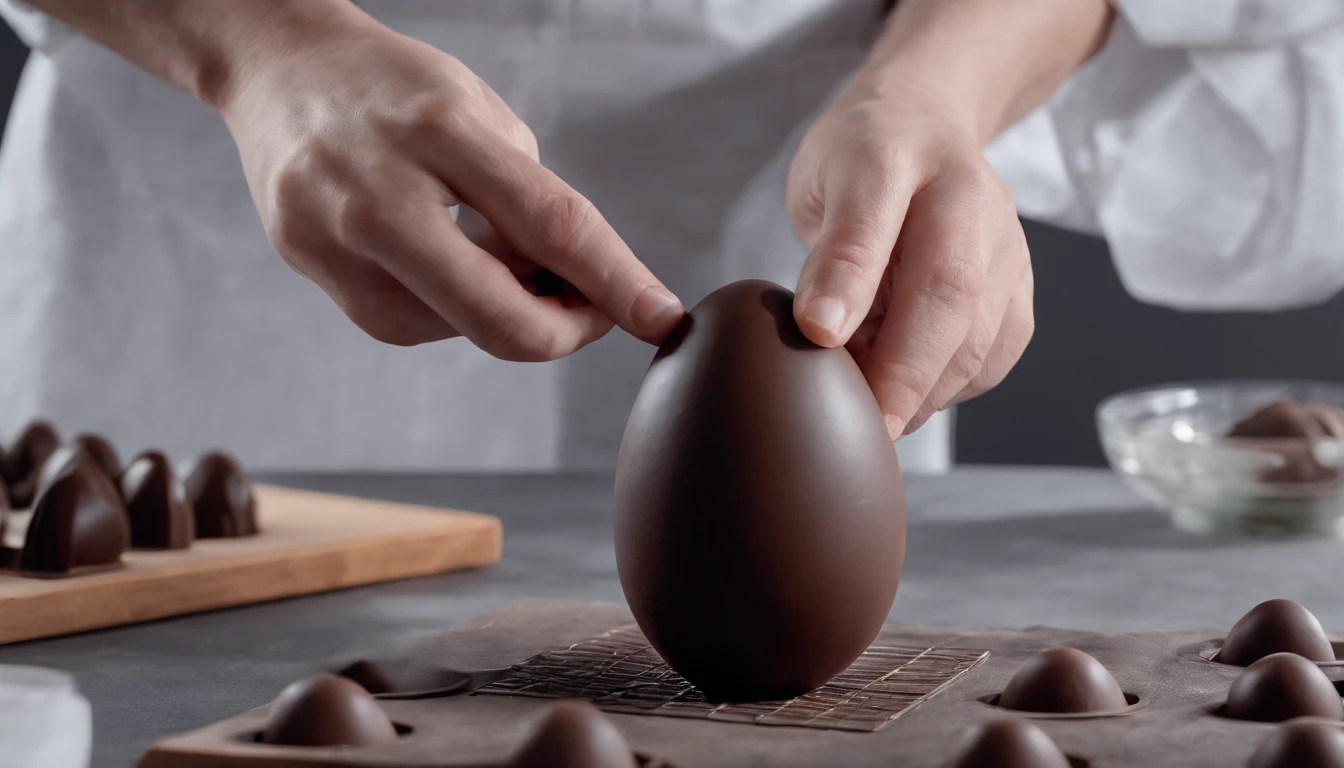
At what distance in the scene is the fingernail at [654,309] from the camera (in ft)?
2.66

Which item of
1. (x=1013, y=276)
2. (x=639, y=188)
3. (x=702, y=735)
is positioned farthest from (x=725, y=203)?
(x=702, y=735)

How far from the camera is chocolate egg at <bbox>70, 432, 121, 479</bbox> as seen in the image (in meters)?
1.33

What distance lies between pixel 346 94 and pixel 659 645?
390 mm

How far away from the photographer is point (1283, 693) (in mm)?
715

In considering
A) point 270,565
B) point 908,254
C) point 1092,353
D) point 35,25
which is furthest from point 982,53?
point 1092,353

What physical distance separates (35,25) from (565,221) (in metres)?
1.00

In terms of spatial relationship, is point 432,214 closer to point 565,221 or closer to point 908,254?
point 565,221

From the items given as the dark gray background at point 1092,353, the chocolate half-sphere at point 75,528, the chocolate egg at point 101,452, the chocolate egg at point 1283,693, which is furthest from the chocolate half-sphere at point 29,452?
the dark gray background at point 1092,353

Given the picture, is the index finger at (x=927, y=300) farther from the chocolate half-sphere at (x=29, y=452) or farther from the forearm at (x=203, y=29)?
the chocolate half-sphere at (x=29, y=452)

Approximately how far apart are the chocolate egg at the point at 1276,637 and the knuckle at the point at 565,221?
48 centimetres

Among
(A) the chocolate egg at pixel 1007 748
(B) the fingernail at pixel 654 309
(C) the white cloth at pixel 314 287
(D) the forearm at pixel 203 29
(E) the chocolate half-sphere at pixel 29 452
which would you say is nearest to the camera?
(A) the chocolate egg at pixel 1007 748

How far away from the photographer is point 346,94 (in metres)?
0.86

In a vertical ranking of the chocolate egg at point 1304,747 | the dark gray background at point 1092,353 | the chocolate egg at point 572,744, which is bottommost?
the chocolate egg at point 1304,747

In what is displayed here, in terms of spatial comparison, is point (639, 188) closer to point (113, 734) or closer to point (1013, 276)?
point (1013, 276)
